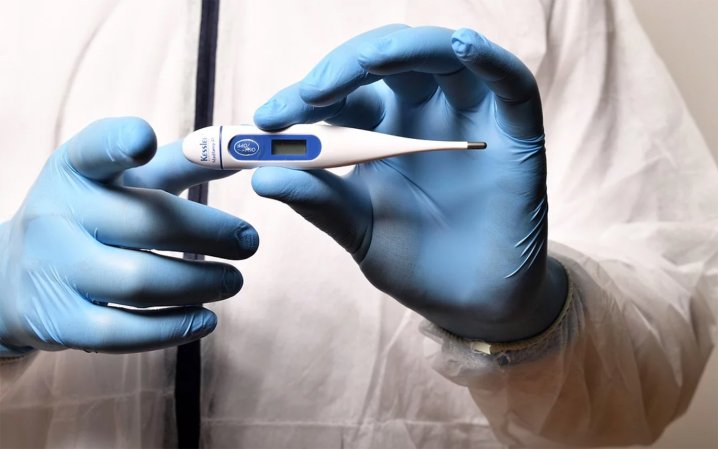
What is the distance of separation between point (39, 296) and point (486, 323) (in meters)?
0.34

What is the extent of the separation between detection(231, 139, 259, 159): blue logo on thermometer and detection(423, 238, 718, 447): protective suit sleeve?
0.23 meters

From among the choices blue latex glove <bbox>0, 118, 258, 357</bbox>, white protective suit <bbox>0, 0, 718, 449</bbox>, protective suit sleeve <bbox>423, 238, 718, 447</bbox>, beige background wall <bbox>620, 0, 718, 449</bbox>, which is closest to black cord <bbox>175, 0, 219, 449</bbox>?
white protective suit <bbox>0, 0, 718, 449</bbox>

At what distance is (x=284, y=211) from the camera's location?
2.11 feet

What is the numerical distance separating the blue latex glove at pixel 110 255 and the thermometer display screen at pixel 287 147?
0.07 meters

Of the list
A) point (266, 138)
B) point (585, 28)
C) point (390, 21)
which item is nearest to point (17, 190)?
point (266, 138)

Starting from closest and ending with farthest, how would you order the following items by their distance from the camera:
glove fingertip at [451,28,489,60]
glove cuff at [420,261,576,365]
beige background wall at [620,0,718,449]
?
1. glove fingertip at [451,28,489,60]
2. glove cuff at [420,261,576,365]
3. beige background wall at [620,0,718,449]

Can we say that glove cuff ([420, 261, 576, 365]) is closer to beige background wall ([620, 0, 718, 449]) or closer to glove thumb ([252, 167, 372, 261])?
glove thumb ([252, 167, 372, 261])

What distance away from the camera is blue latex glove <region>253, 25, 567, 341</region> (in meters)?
0.45

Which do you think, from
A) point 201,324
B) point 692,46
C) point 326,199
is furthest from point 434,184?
point 692,46

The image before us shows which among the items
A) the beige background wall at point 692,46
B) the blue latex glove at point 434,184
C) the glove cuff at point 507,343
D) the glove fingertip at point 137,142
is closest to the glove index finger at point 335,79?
the blue latex glove at point 434,184

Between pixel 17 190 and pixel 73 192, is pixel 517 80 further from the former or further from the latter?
pixel 17 190

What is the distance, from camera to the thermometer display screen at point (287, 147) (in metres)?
0.46

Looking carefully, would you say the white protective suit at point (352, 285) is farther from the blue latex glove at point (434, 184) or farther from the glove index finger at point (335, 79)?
the glove index finger at point (335, 79)

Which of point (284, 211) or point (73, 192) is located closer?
point (73, 192)
